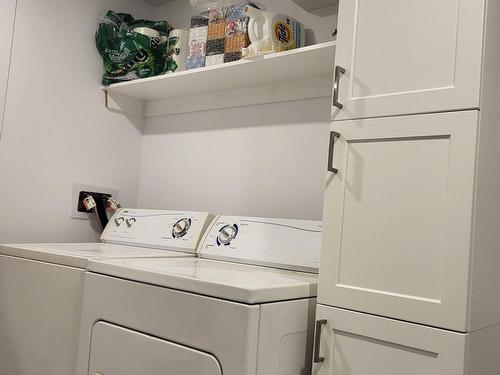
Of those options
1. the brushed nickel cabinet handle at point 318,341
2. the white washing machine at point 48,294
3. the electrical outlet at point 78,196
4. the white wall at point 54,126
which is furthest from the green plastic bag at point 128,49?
the brushed nickel cabinet handle at point 318,341

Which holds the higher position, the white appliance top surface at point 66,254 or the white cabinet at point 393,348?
the white appliance top surface at point 66,254

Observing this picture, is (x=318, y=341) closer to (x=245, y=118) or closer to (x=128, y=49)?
(x=245, y=118)

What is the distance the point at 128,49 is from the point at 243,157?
77 centimetres

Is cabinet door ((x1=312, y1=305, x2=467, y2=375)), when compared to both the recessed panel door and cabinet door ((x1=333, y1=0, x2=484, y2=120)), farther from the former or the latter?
cabinet door ((x1=333, y1=0, x2=484, y2=120))

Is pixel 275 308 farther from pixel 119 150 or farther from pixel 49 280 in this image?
pixel 119 150

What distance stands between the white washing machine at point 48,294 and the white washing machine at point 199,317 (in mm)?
135

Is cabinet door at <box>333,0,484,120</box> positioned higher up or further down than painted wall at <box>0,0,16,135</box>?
further down

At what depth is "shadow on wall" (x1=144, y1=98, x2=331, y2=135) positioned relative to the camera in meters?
2.04

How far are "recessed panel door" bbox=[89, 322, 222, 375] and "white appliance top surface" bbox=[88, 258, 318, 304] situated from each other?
0.50 feet

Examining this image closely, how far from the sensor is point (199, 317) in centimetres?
122

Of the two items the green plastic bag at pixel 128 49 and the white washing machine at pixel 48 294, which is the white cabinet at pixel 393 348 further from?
the green plastic bag at pixel 128 49

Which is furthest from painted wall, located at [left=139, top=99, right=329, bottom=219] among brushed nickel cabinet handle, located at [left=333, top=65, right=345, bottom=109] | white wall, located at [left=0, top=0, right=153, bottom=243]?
brushed nickel cabinet handle, located at [left=333, top=65, right=345, bottom=109]

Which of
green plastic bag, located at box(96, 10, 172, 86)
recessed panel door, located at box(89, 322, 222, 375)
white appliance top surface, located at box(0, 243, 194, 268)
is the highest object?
green plastic bag, located at box(96, 10, 172, 86)

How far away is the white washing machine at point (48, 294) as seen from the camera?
1633mm
